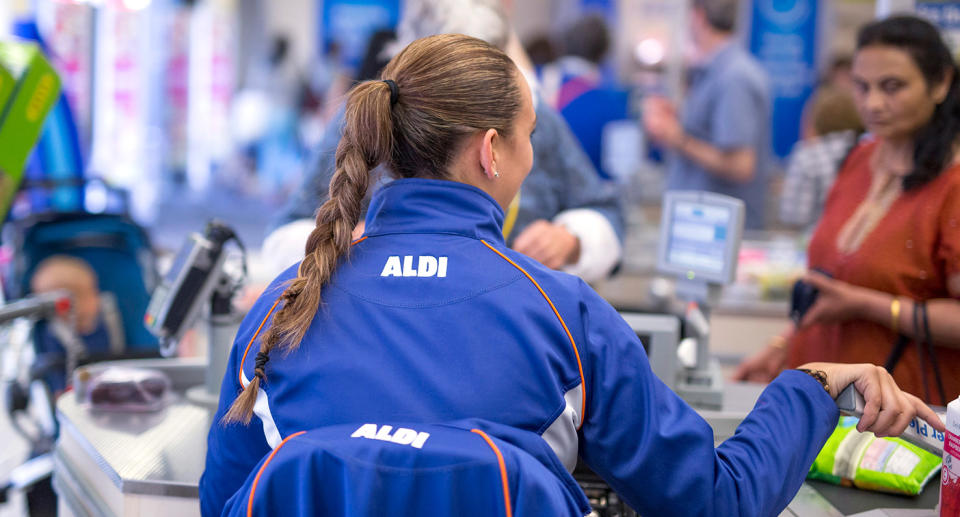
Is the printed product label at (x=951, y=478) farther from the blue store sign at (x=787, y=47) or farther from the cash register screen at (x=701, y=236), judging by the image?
the blue store sign at (x=787, y=47)

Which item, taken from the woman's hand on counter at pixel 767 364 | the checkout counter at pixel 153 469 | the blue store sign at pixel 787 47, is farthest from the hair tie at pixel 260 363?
the blue store sign at pixel 787 47

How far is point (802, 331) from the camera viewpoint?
2354mm

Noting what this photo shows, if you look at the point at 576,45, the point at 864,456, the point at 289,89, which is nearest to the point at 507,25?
the point at 864,456

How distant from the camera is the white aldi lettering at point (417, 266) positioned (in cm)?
126

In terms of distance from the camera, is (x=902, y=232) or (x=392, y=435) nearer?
(x=392, y=435)

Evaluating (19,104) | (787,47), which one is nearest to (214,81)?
(787,47)

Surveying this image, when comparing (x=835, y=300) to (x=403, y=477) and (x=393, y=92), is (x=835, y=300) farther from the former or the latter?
(x=403, y=477)

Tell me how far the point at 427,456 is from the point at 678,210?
1.16 m

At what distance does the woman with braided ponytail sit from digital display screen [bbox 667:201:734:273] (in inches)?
24.3

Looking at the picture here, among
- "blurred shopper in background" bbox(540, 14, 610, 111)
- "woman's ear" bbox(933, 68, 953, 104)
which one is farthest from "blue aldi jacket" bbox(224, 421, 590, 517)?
"blurred shopper in background" bbox(540, 14, 610, 111)

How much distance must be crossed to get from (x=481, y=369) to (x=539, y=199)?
1.23 metres

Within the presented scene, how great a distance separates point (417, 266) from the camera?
1273 millimetres

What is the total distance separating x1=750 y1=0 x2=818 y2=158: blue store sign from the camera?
346 inches

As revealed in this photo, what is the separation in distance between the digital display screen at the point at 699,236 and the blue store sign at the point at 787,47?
7.26m
